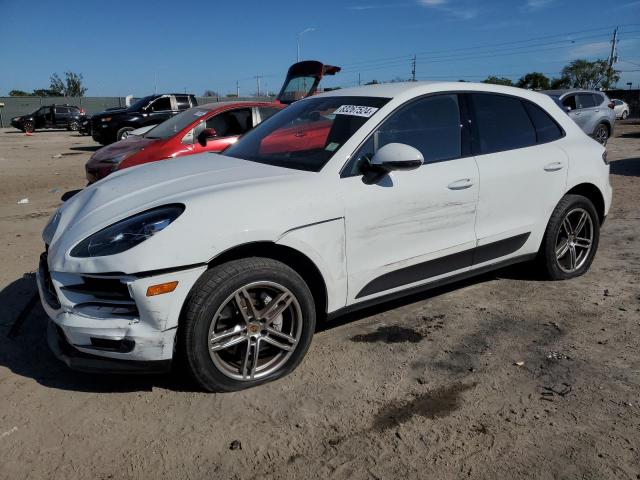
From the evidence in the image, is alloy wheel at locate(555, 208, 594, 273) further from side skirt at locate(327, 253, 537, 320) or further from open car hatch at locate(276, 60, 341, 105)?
open car hatch at locate(276, 60, 341, 105)

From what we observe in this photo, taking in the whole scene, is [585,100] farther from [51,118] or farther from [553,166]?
[51,118]

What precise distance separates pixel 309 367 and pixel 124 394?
3.54 ft

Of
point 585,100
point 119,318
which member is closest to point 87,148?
point 585,100

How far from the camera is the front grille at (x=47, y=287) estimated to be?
9.74 ft

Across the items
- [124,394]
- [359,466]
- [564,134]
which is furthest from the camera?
[564,134]

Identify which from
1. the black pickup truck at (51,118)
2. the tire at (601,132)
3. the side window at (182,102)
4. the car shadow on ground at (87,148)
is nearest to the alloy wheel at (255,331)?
the tire at (601,132)

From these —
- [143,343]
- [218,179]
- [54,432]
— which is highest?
[218,179]

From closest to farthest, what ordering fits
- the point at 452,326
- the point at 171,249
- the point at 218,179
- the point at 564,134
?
the point at 171,249 → the point at 218,179 → the point at 452,326 → the point at 564,134

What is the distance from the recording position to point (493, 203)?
394 cm

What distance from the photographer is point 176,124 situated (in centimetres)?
862

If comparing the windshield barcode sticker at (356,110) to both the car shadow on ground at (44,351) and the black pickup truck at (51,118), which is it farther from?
the black pickup truck at (51,118)

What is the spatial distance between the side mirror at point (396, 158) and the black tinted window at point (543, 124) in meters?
1.64

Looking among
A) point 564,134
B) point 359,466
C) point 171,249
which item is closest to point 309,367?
point 359,466

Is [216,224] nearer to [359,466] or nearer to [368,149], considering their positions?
[368,149]
